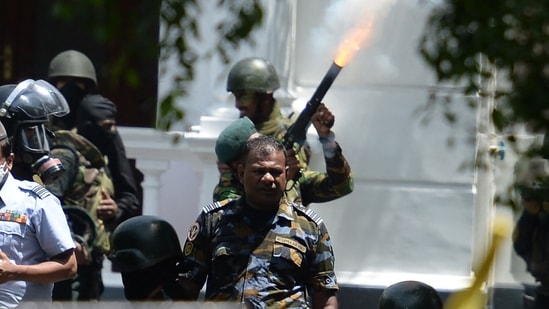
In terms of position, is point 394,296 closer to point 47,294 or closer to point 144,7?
point 47,294

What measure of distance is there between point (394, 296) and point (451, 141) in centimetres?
158

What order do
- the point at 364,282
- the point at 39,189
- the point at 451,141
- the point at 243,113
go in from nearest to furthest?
the point at 451,141, the point at 39,189, the point at 243,113, the point at 364,282

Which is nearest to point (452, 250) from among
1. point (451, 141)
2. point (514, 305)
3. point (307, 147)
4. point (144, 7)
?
point (514, 305)

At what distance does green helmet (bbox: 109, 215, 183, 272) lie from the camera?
19.4 feet

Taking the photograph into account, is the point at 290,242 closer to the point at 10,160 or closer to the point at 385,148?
the point at 10,160

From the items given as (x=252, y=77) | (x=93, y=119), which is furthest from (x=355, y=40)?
(x=93, y=119)

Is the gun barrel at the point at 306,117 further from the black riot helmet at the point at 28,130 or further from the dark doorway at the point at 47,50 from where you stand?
the dark doorway at the point at 47,50

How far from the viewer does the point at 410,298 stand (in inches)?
231

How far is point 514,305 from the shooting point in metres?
8.97

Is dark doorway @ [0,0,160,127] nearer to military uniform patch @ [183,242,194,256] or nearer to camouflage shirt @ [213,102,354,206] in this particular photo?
camouflage shirt @ [213,102,354,206]

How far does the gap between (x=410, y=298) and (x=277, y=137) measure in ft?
4.88

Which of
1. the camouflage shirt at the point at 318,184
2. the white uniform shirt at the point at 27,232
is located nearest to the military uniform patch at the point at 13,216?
the white uniform shirt at the point at 27,232

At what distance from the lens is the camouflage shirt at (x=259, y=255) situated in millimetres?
5777

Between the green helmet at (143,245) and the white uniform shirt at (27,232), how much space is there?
0.84 feet
